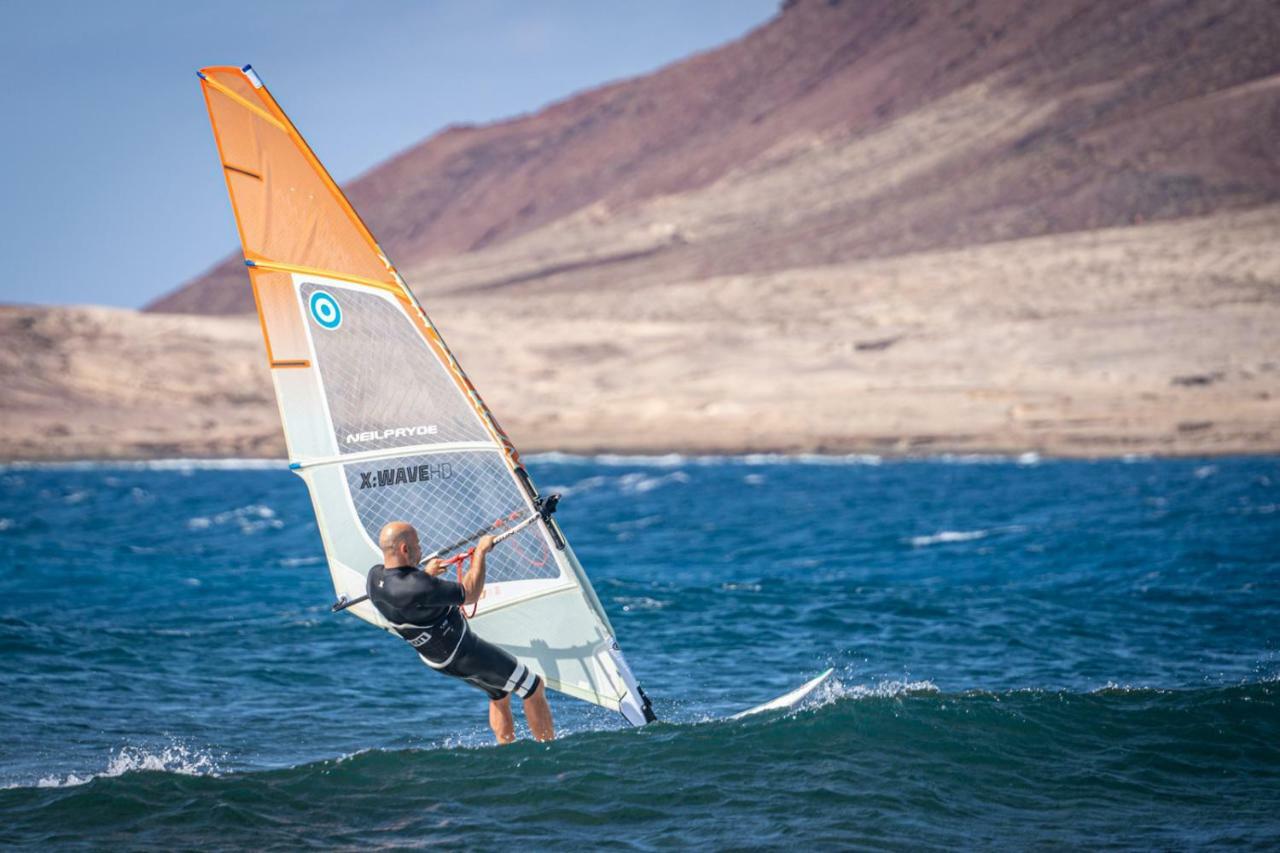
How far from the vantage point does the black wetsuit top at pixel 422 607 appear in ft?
18.7

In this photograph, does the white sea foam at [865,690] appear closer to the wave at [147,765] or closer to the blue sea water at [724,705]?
the blue sea water at [724,705]

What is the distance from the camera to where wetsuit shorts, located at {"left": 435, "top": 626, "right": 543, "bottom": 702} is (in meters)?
6.00

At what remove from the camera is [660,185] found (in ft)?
249

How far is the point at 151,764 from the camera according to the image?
6.57 meters

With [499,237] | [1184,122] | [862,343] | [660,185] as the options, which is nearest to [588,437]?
[862,343]

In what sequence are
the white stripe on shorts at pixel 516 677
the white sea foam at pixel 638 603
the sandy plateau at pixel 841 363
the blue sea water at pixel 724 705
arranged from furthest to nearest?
the sandy plateau at pixel 841 363, the white sea foam at pixel 638 603, the white stripe on shorts at pixel 516 677, the blue sea water at pixel 724 705

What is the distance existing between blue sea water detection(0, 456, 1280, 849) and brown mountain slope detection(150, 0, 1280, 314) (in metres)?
39.4

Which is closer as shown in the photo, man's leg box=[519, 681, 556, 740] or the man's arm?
the man's arm

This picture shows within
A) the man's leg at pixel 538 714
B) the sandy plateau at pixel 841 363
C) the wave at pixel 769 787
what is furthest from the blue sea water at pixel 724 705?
the sandy plateau at pixel 841 363

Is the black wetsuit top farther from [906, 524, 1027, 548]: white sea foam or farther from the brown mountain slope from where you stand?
the brown mountain slope

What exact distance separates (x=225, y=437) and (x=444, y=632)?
29145mm

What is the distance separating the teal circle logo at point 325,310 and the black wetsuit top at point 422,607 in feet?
4.19

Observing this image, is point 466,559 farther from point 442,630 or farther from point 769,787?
point 769,787

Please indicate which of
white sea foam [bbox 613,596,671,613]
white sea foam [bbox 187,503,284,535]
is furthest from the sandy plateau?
white sea foam [bbox 613,596,671,613]
